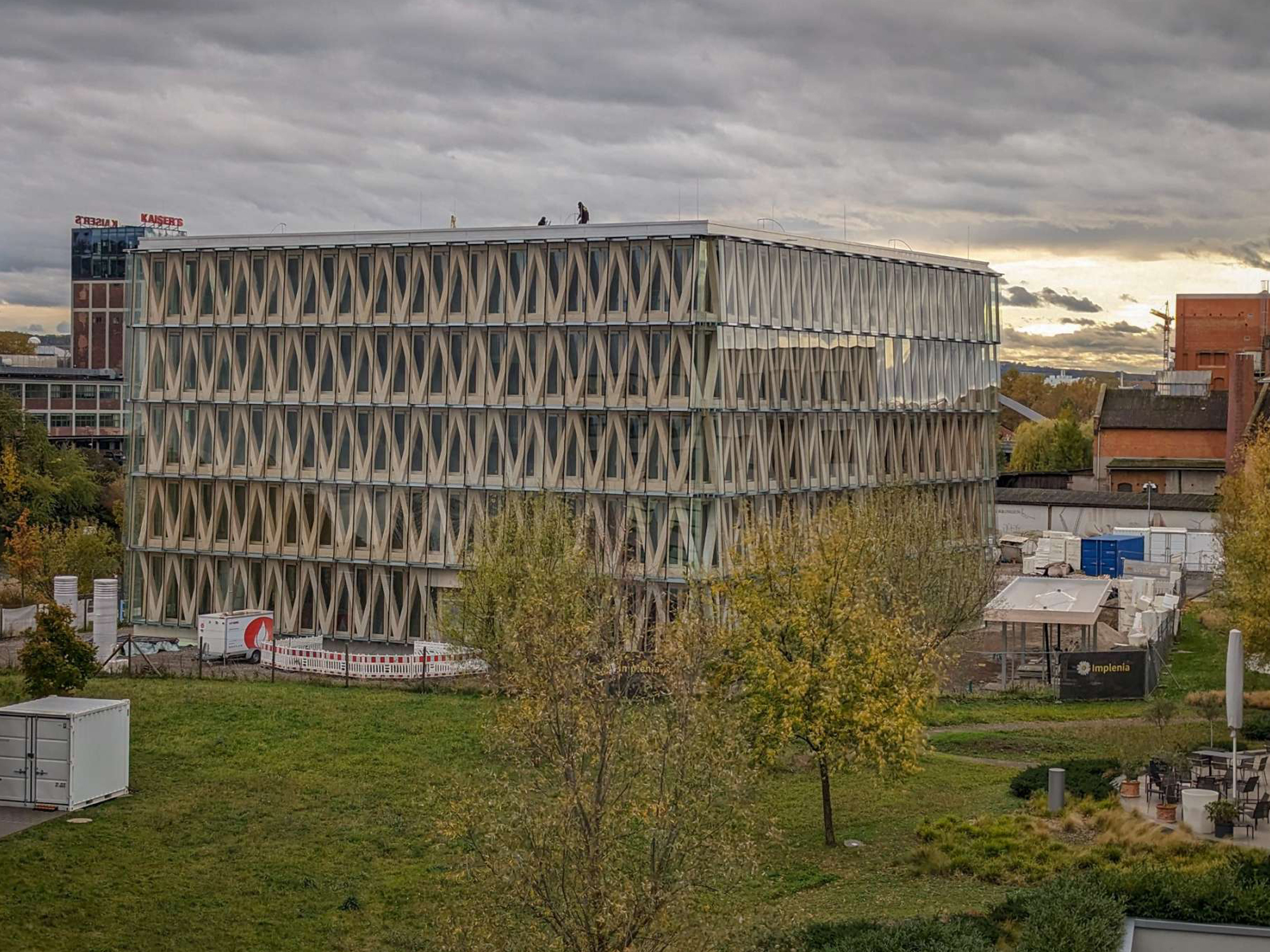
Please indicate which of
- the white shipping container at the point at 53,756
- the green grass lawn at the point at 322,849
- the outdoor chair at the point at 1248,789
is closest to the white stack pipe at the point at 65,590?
the green grass lawn at the point at 322,849

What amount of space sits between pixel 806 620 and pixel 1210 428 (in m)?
88.3

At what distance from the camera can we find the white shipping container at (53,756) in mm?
32719

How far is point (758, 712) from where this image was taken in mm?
29625

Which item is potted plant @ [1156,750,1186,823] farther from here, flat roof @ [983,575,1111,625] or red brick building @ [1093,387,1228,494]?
red brick building @ [1093,387,1228,494]

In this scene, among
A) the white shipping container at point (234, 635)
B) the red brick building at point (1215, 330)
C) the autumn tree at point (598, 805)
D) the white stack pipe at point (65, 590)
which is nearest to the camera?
the autumn tree at point (598, 805)

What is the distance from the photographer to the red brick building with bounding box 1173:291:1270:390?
5315 inches

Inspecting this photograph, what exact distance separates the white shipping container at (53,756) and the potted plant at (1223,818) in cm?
2349

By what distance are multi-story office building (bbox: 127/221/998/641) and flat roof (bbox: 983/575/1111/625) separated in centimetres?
905

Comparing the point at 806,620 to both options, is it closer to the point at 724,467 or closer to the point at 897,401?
the point at 724,467

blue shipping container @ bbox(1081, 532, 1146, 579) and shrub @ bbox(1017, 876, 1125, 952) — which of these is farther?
blue shipping container @ bbox(1081, 532, 1146, 579)

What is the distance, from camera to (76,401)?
14438 cm

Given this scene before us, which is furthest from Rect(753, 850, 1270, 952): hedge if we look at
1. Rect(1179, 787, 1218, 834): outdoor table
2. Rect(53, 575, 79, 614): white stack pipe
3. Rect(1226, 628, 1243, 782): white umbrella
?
Rect(53, 575, 79, 614): white stack pipe

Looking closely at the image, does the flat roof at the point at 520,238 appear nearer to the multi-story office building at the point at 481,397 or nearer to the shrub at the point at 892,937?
the multi-story office building at the point at 481,397

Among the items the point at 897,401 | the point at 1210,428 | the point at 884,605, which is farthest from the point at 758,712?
the point at 1210,428
